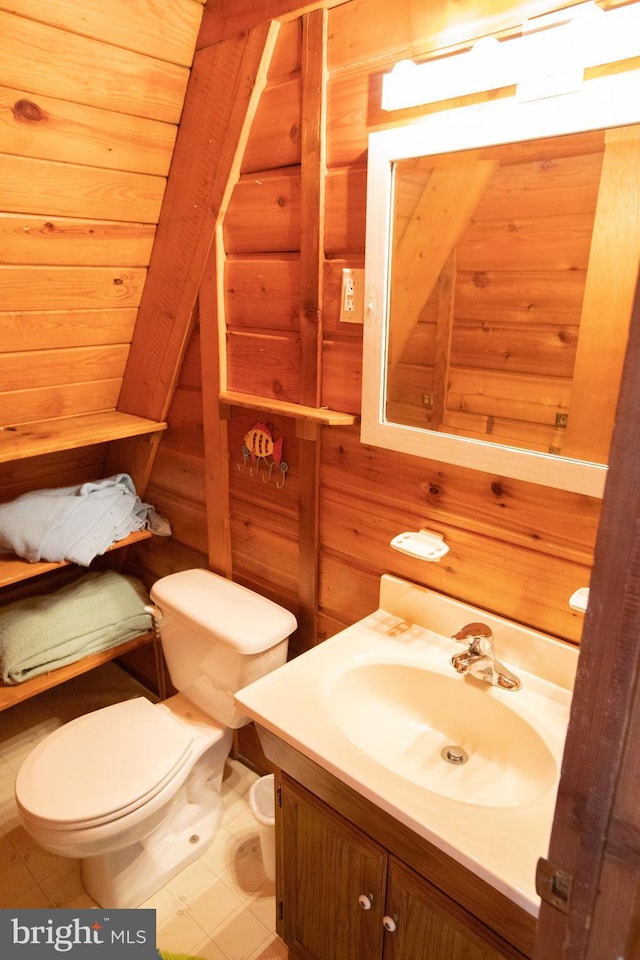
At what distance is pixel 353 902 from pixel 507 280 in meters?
1.24

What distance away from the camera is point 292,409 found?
4.83 ft

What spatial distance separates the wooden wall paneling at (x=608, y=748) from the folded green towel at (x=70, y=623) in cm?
173

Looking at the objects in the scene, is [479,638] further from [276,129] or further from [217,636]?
[276,129]

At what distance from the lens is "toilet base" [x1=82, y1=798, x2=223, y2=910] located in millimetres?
1591

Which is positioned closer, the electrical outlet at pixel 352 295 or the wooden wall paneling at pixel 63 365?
the electrical outlet at pixel 352 295

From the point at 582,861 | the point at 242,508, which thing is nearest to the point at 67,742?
the point at 242,508

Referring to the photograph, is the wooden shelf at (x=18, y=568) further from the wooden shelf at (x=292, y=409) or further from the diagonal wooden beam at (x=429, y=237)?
the diagonal wooden beam at (x=429, y=237)

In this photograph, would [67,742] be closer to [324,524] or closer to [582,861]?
[324,524]

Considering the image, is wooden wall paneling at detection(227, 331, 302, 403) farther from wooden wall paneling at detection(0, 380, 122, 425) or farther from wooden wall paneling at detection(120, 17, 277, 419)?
wooden wall paneling at detection(0, 380, 122, 425)

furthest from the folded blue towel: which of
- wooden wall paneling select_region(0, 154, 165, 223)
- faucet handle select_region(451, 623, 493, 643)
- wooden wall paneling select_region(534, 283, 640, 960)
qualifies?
wooden wall paneling select_region(534, 283, 640, 960)

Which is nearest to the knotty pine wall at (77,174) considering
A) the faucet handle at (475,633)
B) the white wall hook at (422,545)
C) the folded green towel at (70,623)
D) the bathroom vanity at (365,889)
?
the folded green towel at (70,623)

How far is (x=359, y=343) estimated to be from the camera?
137cm

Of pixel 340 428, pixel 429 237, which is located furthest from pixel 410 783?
pixel 429 237

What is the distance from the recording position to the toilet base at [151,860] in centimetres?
159
